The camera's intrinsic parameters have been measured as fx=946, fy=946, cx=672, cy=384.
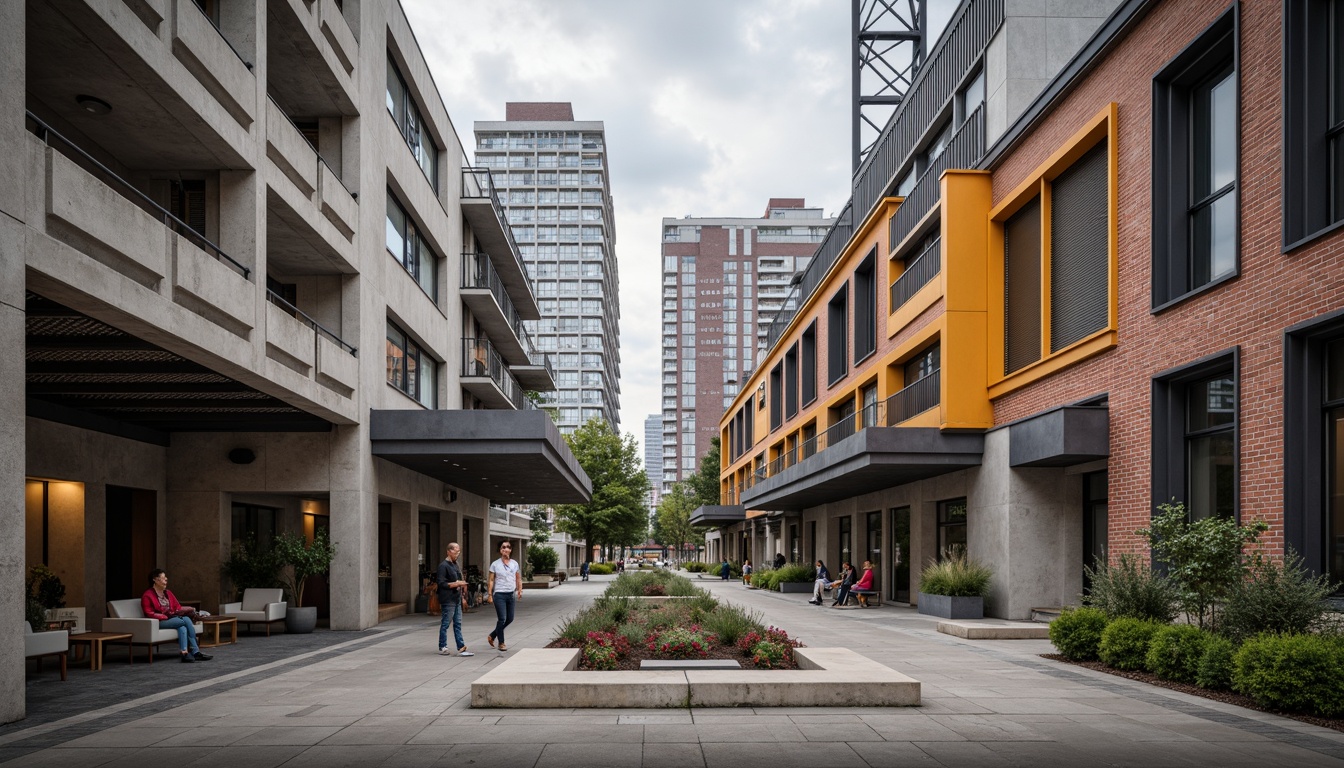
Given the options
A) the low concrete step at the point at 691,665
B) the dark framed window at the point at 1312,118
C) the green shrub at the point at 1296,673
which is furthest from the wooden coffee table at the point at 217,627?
the dark framed window at the point at 1312,118

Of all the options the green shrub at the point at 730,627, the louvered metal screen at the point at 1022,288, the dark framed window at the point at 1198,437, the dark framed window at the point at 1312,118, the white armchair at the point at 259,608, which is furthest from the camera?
the louvered metal screen at the point at 1022,288

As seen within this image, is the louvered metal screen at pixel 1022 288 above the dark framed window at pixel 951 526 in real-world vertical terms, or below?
above

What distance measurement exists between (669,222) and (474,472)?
126 m

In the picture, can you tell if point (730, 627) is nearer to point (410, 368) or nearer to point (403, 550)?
point (403, 550)

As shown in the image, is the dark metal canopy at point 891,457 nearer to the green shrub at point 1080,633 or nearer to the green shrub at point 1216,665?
the green shrub at point 1080,633

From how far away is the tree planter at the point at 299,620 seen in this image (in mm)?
18125

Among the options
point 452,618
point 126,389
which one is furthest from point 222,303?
point 452,618

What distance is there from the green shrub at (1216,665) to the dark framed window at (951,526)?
11769 millimetres

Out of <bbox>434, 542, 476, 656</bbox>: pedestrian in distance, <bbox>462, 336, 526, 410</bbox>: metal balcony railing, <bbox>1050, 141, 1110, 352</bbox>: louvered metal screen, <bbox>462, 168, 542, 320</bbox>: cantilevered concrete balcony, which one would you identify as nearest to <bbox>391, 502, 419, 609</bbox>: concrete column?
<bbox>462, 336, 526, 410</bbox>: metal balcony railing

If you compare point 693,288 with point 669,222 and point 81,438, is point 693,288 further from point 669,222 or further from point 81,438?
point 81,438

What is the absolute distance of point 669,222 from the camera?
148125 mm

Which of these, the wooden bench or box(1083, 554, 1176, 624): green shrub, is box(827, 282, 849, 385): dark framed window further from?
box(1083, 554, 1176, 624): green shrub

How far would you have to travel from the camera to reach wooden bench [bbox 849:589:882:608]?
26.4 m

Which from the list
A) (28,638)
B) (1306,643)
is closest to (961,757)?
(1306,643)
